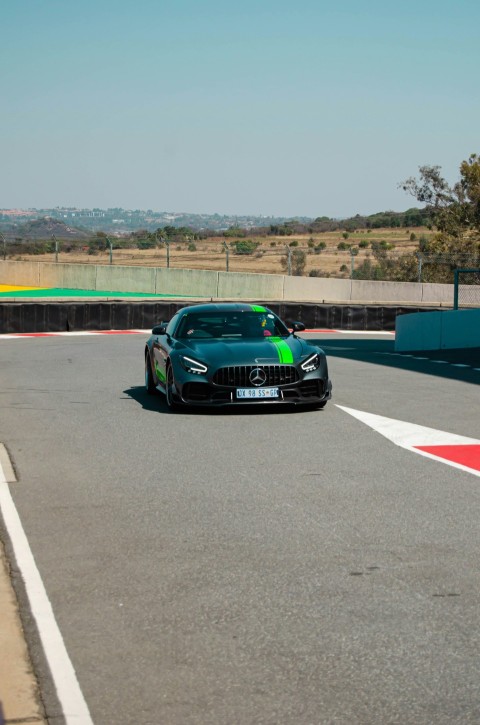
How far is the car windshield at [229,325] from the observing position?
1515 cm

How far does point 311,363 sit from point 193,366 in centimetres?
135

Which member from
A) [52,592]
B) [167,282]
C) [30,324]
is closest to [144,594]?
[52,592]

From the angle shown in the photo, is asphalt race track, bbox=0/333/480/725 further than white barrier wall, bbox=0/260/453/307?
No

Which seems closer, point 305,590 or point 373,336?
point 305,590

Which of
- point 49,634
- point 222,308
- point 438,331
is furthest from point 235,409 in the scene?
point 438,331

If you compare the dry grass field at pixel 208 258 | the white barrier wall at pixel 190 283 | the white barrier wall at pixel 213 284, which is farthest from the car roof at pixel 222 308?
the white barrier wall at pixel 190 283

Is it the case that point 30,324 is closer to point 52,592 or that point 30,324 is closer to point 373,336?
point 373,336

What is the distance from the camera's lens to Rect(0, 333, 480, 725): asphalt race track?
16.3 ft

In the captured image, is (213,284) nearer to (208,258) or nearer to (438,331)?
(208,258)

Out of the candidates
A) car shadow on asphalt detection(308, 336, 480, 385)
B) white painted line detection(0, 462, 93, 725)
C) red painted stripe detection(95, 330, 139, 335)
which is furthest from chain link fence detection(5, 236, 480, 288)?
white painted line detection(0, 462, 93, 725)

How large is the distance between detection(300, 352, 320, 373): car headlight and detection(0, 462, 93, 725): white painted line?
6008 mm

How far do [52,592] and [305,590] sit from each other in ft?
4.34

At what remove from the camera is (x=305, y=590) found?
6.48 metres

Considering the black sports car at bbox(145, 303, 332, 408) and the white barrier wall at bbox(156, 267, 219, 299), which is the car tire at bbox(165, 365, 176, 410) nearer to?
the black sports car at bbox(145, 303, 332, 408)
